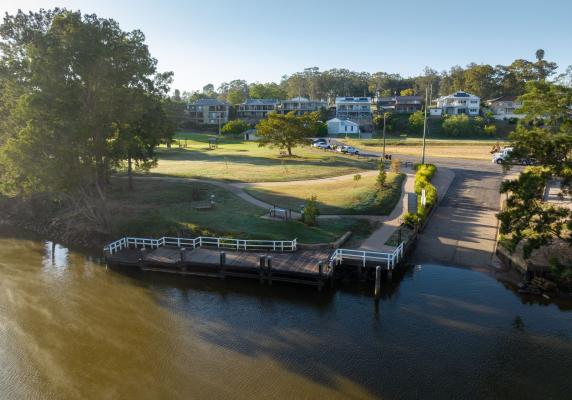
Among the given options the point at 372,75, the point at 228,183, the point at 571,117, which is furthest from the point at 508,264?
the point at 372,75

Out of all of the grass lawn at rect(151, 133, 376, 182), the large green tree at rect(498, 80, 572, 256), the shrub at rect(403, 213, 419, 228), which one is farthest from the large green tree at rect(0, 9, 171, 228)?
the large green tree at rect(498, 80, 572, 256)

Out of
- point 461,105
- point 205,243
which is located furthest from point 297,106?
point 205,243

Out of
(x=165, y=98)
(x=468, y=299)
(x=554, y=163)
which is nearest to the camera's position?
(x=554, y=163)

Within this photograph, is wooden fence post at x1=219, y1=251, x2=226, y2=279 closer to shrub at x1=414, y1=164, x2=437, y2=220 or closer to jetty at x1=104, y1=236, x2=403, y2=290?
jetty at x1=104, y1=236, x2=403, y2=290

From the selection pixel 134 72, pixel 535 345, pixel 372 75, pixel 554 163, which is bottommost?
pixel 535 345

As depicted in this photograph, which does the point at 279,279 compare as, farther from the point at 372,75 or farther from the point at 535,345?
the point at 372,75

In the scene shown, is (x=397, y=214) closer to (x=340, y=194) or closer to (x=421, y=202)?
(x=421, y=202)
